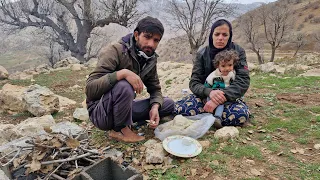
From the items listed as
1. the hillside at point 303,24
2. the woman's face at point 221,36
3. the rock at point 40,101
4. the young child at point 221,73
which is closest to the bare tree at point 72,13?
the rock at point 40,101

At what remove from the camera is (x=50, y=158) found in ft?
6.84

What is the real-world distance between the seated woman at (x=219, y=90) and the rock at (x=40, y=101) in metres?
2.64

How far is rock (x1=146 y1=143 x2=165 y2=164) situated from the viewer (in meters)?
2.46

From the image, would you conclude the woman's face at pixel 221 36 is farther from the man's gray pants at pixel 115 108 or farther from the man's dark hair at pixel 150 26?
the man's gray pants at pixel 115 108

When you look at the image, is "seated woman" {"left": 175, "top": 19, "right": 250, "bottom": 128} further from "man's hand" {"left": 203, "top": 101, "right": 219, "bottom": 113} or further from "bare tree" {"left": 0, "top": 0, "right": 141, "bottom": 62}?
"bare tree" {"left": 0, "top": 0, "right": 141, "bottom": 62}

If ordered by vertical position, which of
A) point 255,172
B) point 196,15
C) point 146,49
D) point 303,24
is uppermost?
point 196,15

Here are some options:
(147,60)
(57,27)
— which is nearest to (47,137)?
(147,60)

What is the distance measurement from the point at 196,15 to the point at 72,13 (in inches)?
317

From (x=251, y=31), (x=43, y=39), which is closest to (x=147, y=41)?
(x=251, y=31)

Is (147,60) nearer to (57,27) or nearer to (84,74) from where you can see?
(84,74)

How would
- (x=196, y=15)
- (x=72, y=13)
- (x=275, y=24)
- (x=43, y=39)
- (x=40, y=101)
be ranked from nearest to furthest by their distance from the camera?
1. (x=40, y=101)
2. (x=72, y=13)
3. (x=196, y=15)
4. (x=275, y=24)
5. (x=43, y=39)

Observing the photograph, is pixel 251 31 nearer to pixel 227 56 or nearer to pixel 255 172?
pixel 227 56

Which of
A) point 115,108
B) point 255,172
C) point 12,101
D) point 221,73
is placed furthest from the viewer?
point 12,101

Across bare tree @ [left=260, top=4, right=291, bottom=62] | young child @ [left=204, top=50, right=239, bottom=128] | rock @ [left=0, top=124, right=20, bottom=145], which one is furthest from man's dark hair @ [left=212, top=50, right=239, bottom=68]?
bare tree @ [left=260, top=4, right=291, bottom=62]
